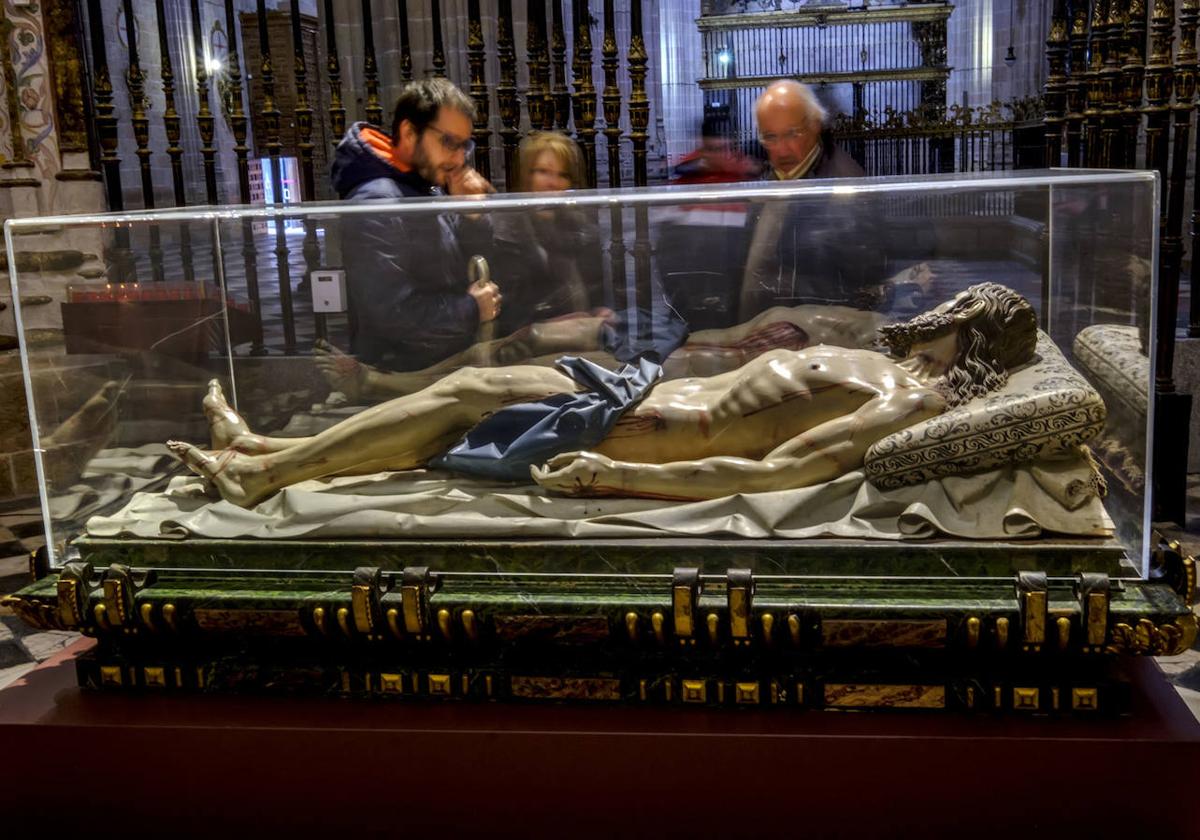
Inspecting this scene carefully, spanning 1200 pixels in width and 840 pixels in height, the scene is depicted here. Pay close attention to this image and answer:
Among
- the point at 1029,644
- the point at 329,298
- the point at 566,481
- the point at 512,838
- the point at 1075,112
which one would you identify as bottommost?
the point at 512,838

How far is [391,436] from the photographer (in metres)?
3.33

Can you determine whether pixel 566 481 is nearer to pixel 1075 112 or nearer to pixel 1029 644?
pixel 1029 644

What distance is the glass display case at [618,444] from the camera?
2887 mm

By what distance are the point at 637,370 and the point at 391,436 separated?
2.12 feet

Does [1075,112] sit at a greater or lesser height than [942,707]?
greater

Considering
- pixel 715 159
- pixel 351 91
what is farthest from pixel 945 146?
pixel 715 159

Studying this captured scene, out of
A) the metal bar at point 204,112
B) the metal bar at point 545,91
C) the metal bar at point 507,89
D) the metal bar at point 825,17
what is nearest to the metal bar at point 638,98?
the metal bar at point 545,91

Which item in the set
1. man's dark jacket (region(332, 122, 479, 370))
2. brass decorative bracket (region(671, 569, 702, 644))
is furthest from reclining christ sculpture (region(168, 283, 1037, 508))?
brass decorative bracket (region(671, 569, 702, 644))

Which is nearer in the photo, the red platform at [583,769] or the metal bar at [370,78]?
the red platform at [583,769]

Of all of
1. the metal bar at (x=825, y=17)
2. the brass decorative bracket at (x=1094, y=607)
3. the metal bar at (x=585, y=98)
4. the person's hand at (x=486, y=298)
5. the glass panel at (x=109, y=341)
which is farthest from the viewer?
the metal bar at (x=825, y=17)

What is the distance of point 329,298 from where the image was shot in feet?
11.0

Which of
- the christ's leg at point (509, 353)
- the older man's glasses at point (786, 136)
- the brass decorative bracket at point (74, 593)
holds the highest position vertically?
the older man's glasses at point (786, 136)

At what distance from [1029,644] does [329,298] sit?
6.12ft

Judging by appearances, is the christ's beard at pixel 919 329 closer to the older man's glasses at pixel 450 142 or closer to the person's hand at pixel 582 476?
the person's hand at pixel 582 476
